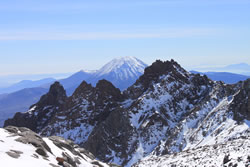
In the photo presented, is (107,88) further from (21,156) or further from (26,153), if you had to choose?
(21,156)

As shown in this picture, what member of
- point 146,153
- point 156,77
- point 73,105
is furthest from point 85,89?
point 146,153

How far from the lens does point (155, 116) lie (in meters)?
148

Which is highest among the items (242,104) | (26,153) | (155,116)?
(26,153)

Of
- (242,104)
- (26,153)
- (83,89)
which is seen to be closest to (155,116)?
(242,104)

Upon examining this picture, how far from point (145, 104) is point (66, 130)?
185ft

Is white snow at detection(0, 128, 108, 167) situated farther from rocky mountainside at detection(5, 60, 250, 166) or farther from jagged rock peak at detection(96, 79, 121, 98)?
jagged rock peak at detection(96, 79, 121, 98)

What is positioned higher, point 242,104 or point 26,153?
point 26,153

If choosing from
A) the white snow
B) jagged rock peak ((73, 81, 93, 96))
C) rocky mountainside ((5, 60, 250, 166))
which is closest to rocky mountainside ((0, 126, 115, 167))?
the white snow

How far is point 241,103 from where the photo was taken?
110 m

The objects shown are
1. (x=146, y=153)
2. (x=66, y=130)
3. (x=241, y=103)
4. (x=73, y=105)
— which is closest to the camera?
(x=241, y=103)

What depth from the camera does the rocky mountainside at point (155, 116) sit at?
113250mm

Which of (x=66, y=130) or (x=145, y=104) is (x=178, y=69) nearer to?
(x=145, y=104)

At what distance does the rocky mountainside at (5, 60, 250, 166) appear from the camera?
113 metres

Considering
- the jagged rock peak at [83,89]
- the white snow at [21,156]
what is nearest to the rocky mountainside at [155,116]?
the jagged rock peak at [83,89]
